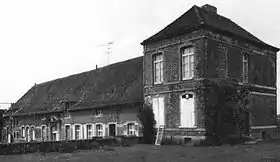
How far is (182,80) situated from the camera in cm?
2289

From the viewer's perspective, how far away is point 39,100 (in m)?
41.1

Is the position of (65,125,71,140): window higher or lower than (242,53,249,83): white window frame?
lower

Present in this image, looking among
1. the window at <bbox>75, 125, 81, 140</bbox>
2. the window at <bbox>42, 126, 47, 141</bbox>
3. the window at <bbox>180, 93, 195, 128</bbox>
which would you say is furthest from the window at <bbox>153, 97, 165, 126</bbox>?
the window at <bbox>42, 126, 47, 141</bbox>

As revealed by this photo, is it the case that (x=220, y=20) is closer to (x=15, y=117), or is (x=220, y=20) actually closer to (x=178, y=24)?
(x=178, y=24)

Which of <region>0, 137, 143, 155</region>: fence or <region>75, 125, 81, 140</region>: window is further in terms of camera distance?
<region>75, 125, 81, 140</region>: window

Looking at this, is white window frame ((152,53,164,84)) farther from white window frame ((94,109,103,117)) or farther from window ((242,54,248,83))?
white window frame ((94,109,103,117))

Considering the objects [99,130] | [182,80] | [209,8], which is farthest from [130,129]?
[209,8]

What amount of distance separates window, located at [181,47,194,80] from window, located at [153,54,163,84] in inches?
80.4

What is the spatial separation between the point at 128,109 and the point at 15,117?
20.6 meters

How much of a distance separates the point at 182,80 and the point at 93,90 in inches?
484

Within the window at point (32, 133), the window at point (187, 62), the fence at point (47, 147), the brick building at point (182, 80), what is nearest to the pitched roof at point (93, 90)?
the brick building at point (182, 80)

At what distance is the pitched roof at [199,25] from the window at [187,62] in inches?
47.3

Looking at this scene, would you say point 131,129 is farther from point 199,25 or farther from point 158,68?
point 199,25

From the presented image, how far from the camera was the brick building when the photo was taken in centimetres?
2209
